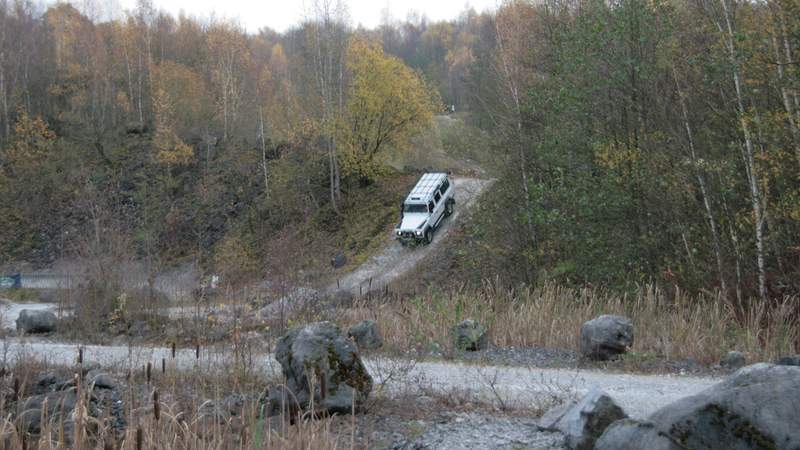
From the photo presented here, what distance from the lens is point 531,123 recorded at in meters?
20.0

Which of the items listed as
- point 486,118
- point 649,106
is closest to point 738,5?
point 649,106

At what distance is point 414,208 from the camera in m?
35.5

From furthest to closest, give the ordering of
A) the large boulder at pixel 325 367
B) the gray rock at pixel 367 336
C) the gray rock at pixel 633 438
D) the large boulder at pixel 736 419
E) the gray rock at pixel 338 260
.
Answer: the gray rock at pixel 338 260, the gray rock at pixel 367 336, the large boulder at pixel 325 367, the gray rock at pixel 633 438, the large boulder at pixel 736 419

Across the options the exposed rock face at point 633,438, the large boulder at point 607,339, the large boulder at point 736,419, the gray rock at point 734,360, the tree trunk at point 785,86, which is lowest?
the gray rock at point 734,360

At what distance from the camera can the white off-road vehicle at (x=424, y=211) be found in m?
34.5

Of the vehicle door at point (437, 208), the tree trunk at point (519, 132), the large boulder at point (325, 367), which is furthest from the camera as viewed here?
the vehicle door at point (437, 208)

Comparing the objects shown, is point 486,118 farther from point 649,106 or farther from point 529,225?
point 649,106

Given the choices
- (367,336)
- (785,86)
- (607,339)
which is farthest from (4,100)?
(607,339)

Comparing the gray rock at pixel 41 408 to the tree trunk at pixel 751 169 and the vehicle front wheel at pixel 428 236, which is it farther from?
the vehicle front wheel at pixel 428 236

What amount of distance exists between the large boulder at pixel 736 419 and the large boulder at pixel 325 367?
8.74 feet

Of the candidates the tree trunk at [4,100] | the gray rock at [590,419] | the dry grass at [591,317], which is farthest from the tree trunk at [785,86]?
the tree trunk at [4,100]

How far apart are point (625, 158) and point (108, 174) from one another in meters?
41.4

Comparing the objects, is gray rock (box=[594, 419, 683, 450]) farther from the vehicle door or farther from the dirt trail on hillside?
the vehicle door

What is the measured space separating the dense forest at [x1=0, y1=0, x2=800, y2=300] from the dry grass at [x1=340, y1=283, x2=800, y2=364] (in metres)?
1.81
